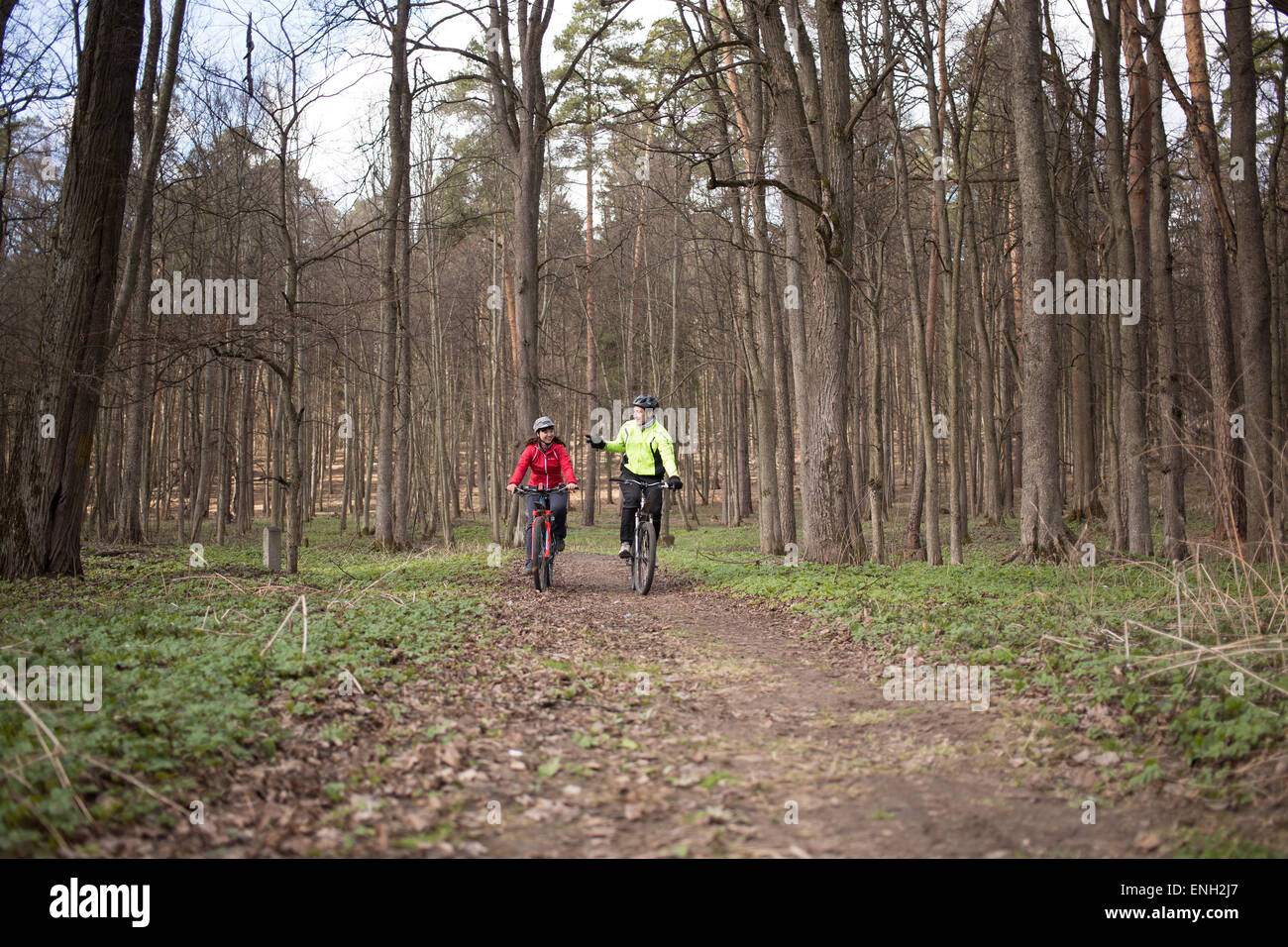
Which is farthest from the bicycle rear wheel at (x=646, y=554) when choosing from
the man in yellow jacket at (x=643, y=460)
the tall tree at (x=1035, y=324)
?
the tall tree at (x=1035, y=324)

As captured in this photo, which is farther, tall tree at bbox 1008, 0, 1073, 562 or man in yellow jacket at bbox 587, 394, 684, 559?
tall tree at bbox 1008, 0, 1073, 562

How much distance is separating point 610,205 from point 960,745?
26.7m

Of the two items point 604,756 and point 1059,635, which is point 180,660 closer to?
point 604,756

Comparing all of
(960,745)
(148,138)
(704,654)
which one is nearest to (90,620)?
(704,654)

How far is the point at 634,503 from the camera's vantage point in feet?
36.0

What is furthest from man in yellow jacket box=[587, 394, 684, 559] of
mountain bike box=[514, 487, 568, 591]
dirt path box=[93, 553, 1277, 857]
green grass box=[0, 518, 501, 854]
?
dirt path box=[93, 553, 1277, 857]

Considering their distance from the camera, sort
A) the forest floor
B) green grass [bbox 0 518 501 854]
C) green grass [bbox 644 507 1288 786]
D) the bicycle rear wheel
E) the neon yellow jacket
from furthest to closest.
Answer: the neon yellow jacket, the bicycle rear wheel, green grass [bbox 644 507 1288 786], the forest floor, green grass [bbox 0 518 501 854]

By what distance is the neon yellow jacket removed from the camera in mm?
10953

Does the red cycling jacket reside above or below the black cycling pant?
above

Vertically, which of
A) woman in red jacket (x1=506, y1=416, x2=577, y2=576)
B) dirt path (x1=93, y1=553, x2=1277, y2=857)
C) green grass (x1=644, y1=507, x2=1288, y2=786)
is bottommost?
dirt path (x1=93, y1=553, x2=1277, y2=857)

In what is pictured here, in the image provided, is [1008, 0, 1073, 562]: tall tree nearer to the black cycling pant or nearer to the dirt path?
the black cycling pant

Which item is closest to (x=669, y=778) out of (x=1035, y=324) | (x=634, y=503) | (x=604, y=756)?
(x=604, y=756)

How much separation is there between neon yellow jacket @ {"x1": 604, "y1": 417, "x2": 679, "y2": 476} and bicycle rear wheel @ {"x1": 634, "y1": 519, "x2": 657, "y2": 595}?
2.34 ft

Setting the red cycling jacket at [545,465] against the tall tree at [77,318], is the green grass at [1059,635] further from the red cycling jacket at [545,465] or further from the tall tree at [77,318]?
the tall tree at [77,318]
